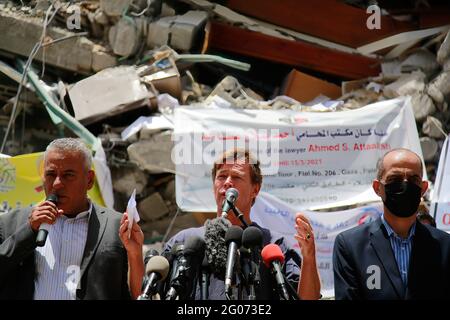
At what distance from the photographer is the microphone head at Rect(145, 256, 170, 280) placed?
2867 mm

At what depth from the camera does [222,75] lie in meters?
8.86

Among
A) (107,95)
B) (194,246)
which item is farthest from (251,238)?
(107,95)

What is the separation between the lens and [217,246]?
3307mm

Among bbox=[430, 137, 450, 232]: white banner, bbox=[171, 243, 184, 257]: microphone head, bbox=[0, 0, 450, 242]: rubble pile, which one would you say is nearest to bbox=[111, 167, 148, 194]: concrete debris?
bbox=[0, 0, 450, 242]: rubble pile

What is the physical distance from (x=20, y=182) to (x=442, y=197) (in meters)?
3.98

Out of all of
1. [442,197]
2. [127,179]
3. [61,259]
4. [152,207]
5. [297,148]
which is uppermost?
[61,259]

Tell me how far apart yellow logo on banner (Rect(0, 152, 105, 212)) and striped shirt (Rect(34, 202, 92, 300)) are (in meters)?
2.97

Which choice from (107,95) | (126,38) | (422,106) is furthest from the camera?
(126,38)

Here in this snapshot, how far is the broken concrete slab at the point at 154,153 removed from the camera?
7.37 meters

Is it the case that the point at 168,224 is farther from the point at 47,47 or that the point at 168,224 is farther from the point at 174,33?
the point at 47,47

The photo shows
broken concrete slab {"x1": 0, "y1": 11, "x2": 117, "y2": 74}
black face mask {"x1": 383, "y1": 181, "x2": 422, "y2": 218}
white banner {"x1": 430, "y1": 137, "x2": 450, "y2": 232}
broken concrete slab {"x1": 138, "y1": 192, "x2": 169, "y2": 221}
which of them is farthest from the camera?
broken concrete slab {"x1": 0, "y1": 11, "x2": 117, "y2": 74}

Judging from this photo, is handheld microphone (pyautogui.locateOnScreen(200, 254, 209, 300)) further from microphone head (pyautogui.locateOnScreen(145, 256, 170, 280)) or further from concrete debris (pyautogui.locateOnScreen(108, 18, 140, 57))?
concrete debris (pyautogui.locateOnScreen(108, 18, 140, 57))
